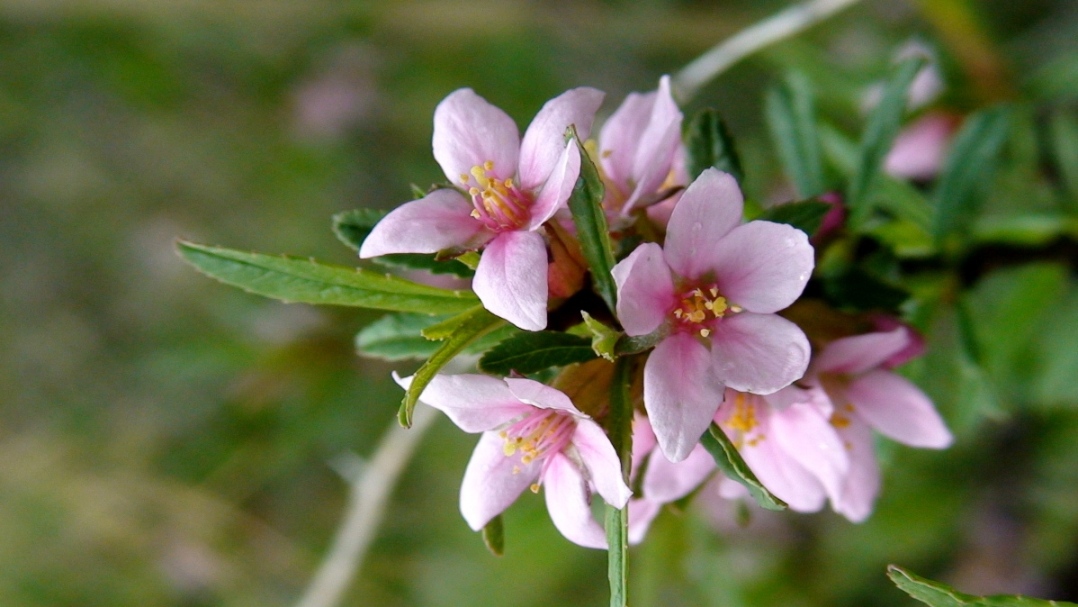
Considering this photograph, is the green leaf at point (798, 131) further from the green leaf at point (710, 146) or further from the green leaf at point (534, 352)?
the green leaf at point (534, 352)

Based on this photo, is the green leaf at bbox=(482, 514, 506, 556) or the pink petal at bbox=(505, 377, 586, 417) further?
the green leaf at bbox=(482, 514, 506, 556)

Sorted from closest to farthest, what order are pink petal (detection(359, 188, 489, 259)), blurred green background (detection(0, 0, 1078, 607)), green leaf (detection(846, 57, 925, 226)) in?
pink petal (detection(359, 188, 489, 259)), green leaf (detection(846, 57, 925, 226)), blurred green background (detection(0, 0, 1078, 607))

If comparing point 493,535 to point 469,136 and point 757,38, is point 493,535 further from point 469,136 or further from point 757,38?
point 757,38

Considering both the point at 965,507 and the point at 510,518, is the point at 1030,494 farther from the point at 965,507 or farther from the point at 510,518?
the point at 510,518

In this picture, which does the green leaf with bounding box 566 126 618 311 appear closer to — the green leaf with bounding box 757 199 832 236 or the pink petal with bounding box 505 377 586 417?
the pink petal with bounding box 505 377 586 417

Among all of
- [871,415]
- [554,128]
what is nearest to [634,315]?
[554,128]

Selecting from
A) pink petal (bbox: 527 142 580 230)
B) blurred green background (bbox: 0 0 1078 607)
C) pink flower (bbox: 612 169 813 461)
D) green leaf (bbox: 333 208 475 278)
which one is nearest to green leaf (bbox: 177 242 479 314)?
green leaf (bbox: 333 208 475 278)
